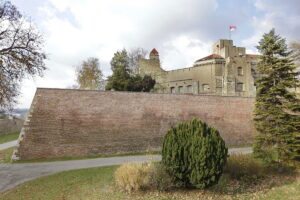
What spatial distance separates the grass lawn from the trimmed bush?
0.63 m

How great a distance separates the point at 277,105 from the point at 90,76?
33155mm

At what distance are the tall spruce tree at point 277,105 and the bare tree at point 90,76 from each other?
31.4 metres

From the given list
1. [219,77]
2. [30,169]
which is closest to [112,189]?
[30,169]

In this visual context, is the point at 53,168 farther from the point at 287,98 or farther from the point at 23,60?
the point at 287,98

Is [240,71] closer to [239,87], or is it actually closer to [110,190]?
[239,87]

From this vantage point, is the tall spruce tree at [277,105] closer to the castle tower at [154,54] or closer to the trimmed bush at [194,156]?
the trimmed bush at [194,156]

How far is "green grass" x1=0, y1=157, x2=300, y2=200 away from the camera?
7727 millimetres

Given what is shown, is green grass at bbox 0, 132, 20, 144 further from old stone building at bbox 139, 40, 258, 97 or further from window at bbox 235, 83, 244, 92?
window at bbox 235, 83, 244, 92

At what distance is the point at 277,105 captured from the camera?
429 inches

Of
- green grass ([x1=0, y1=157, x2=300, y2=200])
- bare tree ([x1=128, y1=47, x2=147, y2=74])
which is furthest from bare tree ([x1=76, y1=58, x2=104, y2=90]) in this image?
green grass ([x1=0, y1=157, x2=300, y2=200])

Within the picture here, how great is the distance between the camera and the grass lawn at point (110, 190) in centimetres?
773

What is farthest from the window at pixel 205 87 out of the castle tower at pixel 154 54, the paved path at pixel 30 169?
the paved path at pixel 30 169

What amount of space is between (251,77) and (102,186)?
30.3m

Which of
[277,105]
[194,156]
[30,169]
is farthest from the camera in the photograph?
[30,169]
